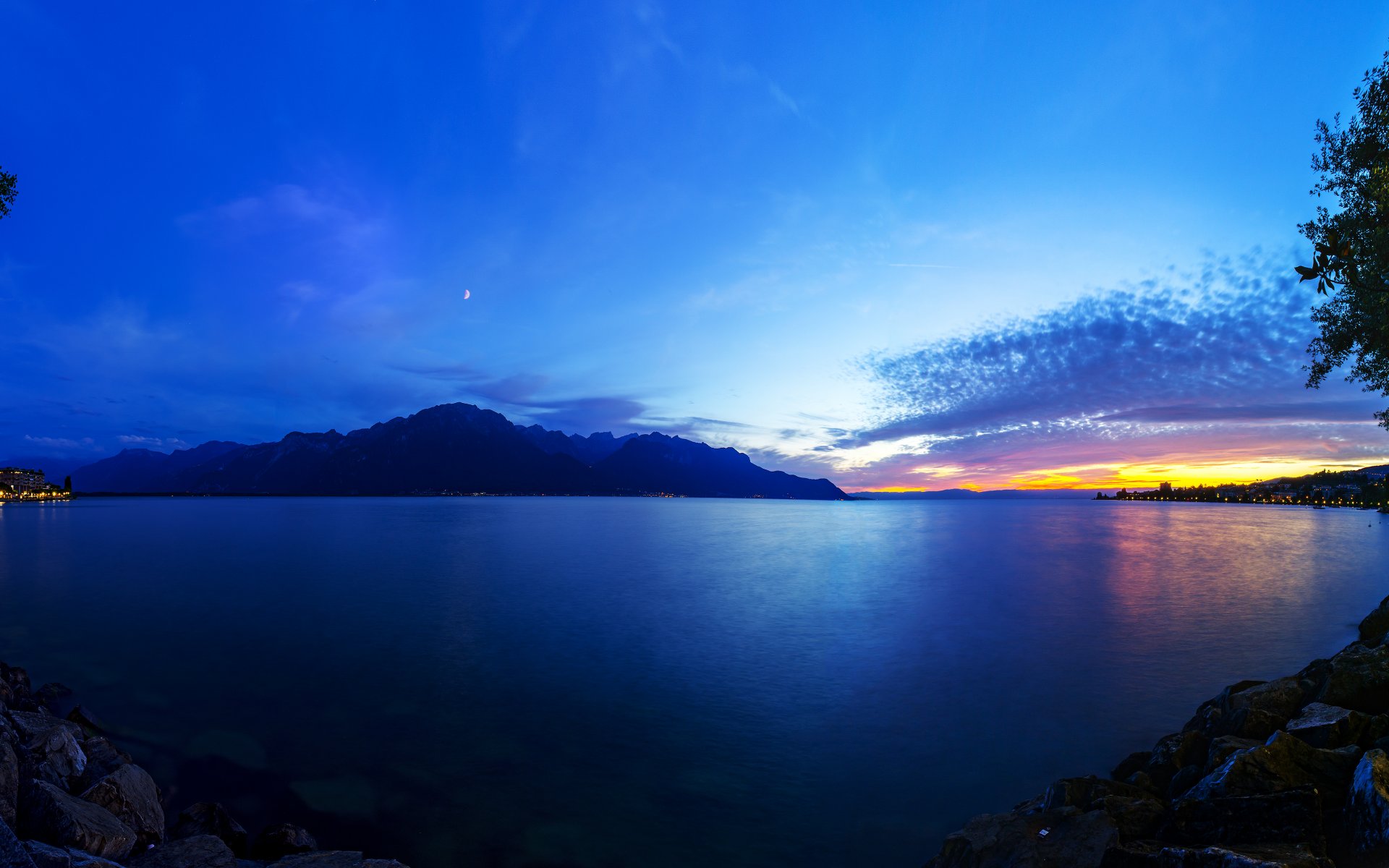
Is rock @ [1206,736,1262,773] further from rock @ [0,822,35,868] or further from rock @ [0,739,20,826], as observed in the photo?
rock @ [0,739,20,826]

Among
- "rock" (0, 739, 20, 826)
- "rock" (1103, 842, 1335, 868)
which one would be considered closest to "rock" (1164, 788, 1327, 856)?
"rock" (1103, 842, 1335, 868)

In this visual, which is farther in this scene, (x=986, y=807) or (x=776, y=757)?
(x=776, y=757)

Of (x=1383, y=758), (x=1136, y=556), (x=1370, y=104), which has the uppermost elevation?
(x=1370, y=104)

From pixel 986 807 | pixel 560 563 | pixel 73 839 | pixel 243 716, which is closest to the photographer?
pixel 73 839

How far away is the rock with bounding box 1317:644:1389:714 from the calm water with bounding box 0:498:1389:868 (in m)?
5.17

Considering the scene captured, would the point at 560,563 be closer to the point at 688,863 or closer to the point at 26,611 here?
the point at 26,611

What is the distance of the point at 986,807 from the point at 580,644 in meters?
17.6

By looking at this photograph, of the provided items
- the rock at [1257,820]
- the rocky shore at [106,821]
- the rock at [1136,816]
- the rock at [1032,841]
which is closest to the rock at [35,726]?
the rocky shore at [106,821]

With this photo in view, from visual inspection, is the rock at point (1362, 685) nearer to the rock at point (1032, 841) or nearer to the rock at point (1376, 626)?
the rock at point (1032, 841)

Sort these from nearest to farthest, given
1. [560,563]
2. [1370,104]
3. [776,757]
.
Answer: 1. [776,757]
2. [1370,104]
3. [560,563]

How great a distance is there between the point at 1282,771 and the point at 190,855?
50.5ft

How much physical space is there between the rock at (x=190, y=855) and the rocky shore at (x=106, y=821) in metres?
0.02

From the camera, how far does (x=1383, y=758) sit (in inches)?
286

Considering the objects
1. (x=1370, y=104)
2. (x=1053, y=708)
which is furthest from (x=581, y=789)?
(x=1370, y=104)
